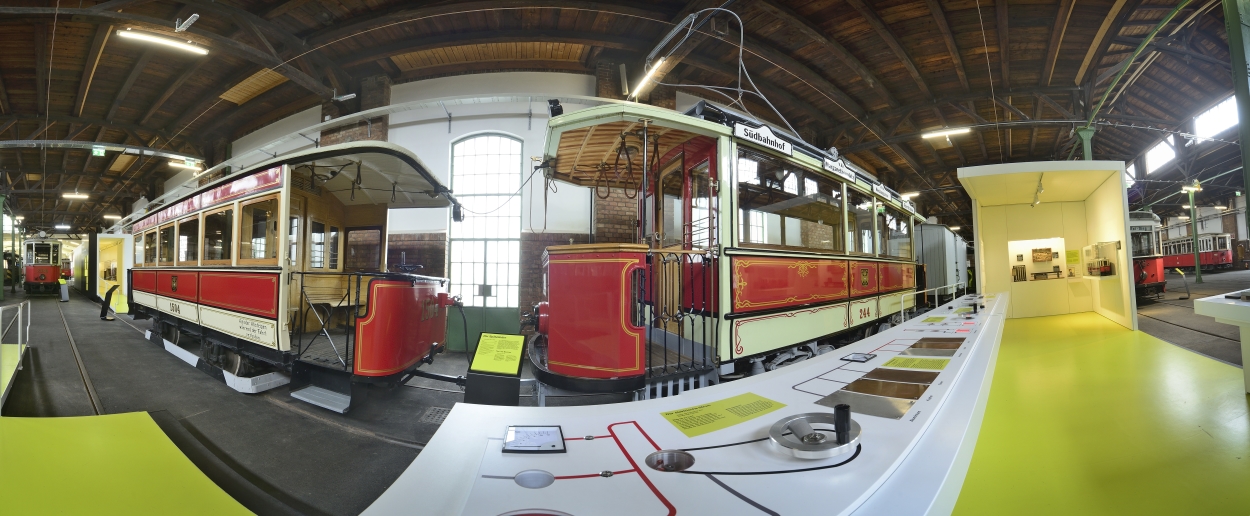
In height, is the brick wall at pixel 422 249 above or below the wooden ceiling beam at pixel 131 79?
below

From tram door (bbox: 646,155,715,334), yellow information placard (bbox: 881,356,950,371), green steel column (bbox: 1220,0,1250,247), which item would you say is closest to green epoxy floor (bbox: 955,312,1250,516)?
yellow information placard (bbox: 881,356,950,371)

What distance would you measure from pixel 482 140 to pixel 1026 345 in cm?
343

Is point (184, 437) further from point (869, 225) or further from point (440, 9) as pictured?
point (869, 225)

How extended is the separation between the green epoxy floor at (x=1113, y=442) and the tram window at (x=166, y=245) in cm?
391

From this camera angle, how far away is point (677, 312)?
1996mm

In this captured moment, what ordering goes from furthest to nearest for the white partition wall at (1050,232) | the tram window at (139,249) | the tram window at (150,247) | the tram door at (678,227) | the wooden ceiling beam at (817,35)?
1. the white partition wall at (1050,232)
2. the tram window at (139,249)
3. the wooden ceiling beam at (817,35)
4. the tram window at (150,247)
5. the tram door at (678,227)

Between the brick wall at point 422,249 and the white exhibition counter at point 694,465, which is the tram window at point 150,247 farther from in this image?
the white exhibition counter at point 694,465

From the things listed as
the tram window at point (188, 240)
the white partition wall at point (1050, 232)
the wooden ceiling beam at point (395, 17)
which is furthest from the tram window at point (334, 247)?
the white partition wall at point (1050, 232)

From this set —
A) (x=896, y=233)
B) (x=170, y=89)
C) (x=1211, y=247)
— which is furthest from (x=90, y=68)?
(x=896, y=233)

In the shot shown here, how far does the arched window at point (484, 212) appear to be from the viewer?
174 cm

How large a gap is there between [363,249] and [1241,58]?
4010mm

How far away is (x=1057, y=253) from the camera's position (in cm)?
423

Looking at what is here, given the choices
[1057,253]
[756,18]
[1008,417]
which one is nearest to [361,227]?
[1008,417]

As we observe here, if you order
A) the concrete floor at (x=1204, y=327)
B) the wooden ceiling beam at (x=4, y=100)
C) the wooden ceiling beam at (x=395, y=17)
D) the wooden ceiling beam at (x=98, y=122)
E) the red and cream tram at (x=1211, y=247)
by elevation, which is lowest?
the concrete floor at (x=1204, y=327)
